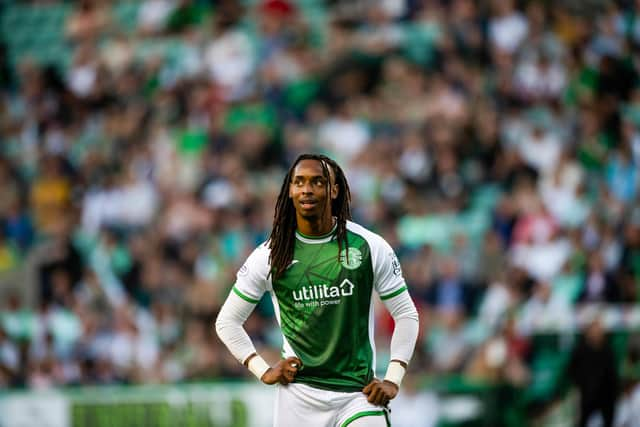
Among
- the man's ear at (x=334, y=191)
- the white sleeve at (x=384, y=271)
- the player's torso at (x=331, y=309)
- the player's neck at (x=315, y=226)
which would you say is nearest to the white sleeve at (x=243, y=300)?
the player's torso at (x=331, y=309)

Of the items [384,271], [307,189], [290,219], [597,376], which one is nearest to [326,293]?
[384,271]

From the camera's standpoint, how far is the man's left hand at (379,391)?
21.2 feet

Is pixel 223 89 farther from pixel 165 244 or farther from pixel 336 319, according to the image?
pixel 336 319

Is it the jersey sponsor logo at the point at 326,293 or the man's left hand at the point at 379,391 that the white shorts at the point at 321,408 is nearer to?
the man's left hand at the point at 379,391

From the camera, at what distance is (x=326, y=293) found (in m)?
6.53

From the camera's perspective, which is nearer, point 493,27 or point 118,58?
point 493,27

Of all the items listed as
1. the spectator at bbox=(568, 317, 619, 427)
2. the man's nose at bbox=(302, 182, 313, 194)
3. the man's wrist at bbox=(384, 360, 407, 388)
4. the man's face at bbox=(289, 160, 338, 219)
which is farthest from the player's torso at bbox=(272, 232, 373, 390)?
the spectator at bbox=(568, 317, 619, 427)

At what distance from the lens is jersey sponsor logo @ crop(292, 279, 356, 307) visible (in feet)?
21.4

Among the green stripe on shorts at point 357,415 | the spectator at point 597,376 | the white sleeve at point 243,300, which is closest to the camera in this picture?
the green stripe on shorts at point 357,415

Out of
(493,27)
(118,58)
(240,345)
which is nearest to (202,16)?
(118,58)

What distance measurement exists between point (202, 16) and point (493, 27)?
5.08 m

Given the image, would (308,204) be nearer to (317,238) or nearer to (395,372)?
(317,238)

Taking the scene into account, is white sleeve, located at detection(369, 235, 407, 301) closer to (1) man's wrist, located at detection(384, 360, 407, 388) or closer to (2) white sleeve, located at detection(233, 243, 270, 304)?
(1) man's wrist, located at detection(384, 360, 407, 388)

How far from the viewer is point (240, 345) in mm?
6770
